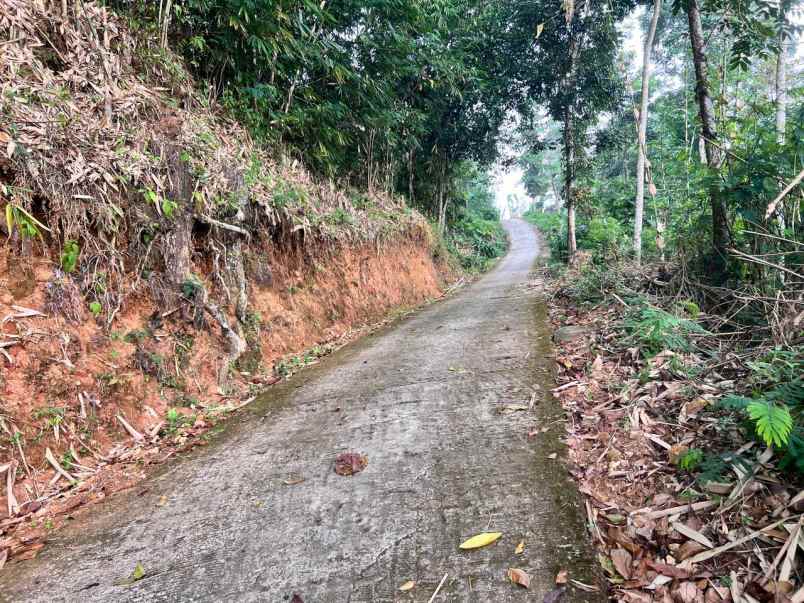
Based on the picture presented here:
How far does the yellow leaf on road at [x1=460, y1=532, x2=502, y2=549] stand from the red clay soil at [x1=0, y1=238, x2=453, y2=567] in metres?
2.20

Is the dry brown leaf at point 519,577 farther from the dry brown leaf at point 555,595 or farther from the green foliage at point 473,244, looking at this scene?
the green foliage at point 473,244

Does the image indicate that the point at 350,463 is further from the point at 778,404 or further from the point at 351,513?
the point at 778,404

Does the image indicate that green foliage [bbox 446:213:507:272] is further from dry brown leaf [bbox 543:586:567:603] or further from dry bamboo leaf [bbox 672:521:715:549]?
dry brown leaf [bbox 543:586:567:603]

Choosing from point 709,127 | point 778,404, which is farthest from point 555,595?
point 709,127

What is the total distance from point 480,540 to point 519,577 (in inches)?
9.1

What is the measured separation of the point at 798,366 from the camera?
217cm

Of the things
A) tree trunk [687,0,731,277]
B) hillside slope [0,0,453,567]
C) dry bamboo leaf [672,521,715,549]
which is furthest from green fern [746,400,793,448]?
hillside slope [0,0,453,567]

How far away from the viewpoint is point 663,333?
316cm

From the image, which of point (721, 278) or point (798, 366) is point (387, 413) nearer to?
point (798, 366)

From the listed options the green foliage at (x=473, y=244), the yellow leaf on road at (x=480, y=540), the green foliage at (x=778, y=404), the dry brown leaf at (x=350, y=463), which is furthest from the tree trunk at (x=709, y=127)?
the green foliage at (x=473, y=244)

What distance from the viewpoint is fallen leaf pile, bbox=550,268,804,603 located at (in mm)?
1477

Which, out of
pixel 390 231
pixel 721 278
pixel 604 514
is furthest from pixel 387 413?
pixel 390 231

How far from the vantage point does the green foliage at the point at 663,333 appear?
3.07m

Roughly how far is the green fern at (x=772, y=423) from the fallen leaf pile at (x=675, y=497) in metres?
0.18
